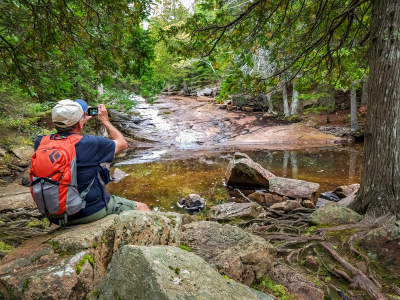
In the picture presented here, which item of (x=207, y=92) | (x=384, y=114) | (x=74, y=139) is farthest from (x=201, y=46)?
(x=207, y=92)

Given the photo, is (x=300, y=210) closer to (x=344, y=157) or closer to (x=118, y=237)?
(x=118, y=237)

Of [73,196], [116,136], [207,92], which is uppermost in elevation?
[207,92]

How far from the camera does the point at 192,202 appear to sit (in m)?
7.23

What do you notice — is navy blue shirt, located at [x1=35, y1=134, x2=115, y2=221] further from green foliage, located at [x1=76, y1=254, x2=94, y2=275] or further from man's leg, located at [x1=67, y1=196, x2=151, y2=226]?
green foliage, located at [x1=76, y1=254, x2=94, y2=275]

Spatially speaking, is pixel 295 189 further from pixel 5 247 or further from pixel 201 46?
pixel 5 247

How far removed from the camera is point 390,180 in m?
3.86

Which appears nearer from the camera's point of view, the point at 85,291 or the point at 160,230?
the point at 85,291

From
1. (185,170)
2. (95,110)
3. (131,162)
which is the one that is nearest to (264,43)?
(95,110)

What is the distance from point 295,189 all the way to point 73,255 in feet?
21.9

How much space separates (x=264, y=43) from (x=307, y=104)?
63.7ft

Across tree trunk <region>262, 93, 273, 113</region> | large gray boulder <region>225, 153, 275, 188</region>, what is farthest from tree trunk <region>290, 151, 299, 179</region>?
tree trunk <region>262, 93, 273, 113</region>

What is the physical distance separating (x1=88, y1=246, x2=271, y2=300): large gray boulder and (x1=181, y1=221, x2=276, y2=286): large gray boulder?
0.80 meters

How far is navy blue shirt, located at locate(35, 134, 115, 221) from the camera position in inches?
91.9

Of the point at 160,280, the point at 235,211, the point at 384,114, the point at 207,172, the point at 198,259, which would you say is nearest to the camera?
the point at 160,280
